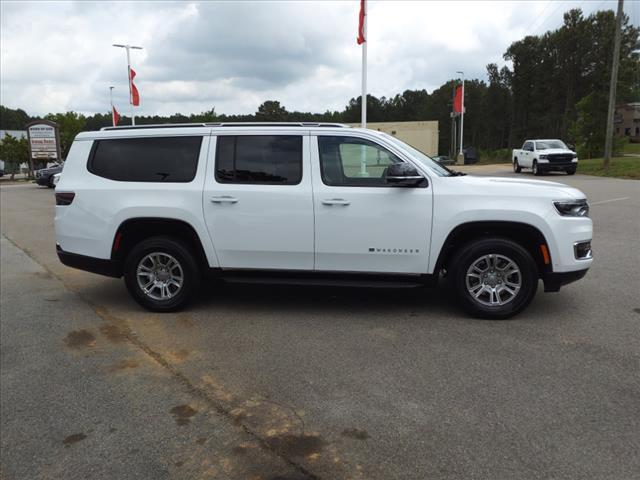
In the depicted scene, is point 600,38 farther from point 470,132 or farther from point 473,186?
point 473,186

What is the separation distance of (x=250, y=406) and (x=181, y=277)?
2.46m

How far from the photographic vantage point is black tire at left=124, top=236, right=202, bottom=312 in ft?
18.7

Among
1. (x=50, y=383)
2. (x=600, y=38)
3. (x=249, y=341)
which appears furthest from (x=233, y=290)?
(x=600, y=38)

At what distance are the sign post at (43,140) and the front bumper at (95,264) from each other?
125 feet

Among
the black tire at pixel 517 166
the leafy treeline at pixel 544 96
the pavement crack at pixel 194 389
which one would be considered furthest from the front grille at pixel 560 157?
the pavement crack at pixel 194 389

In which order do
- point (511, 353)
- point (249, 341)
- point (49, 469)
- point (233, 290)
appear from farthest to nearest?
1. point (233, 290)
2. point (249, 341)
3. point (511, 353)
4. point (49, 469)

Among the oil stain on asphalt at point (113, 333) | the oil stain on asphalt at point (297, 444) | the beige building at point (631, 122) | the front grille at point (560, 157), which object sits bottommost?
the oil stain on asphalt at point (113, 333)

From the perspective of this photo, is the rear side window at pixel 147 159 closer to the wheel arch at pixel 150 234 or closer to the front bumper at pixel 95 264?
the wheel arch at pixel 150 234

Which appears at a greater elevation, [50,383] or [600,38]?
[600,38]

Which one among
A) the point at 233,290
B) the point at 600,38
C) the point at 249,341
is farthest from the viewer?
the point at 600,38

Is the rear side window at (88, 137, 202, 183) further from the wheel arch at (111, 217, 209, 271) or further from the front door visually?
the front door

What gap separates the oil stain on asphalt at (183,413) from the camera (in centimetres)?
347

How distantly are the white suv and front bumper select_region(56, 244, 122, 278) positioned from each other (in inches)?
0.6

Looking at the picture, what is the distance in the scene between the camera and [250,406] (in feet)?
12.0
